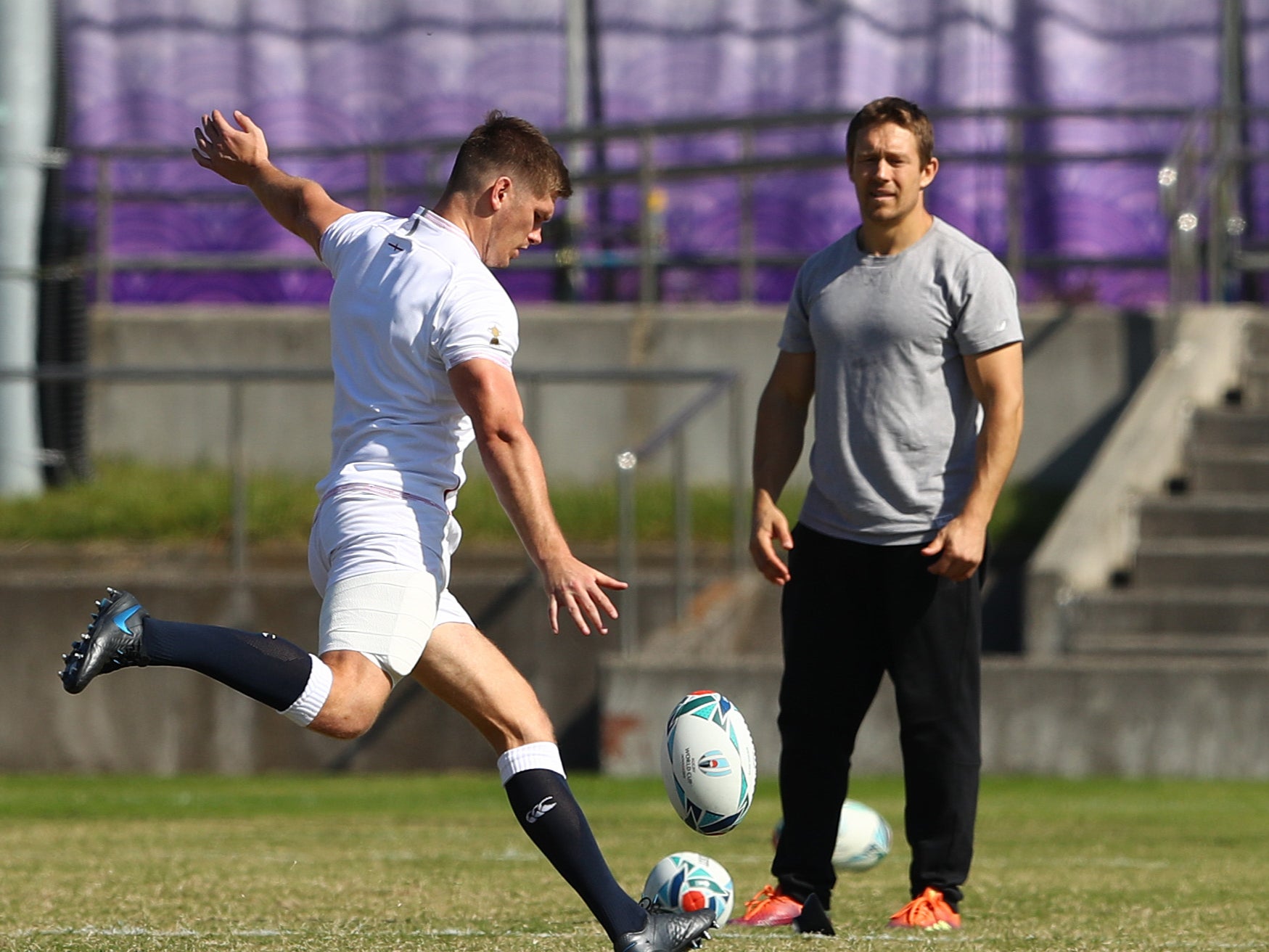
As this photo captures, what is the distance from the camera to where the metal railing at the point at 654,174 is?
50.4 feet

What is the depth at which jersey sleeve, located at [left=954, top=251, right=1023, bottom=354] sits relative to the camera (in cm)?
614

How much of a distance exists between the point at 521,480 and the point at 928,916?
1.86m

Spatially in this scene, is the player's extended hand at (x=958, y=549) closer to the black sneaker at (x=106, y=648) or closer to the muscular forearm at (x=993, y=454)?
the muscular forearm at (x=993, y=454)

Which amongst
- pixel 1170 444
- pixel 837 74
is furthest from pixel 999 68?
pixel 1170 444

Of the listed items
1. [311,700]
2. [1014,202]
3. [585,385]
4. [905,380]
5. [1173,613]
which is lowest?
[1173,613]

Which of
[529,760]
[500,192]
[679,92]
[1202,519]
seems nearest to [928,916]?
[529,760]

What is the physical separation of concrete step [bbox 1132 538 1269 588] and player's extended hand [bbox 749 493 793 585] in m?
6.65

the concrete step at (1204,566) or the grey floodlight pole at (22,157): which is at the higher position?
the grey floodlight pole at (22,157)

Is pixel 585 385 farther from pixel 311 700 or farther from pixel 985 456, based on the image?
pixel 311 700

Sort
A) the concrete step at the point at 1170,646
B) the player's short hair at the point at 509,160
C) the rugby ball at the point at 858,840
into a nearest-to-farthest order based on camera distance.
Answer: the player's short hair at the point at 509,160, the rugby ball at the point at 858,840, the concrete step at the point at 1170,646

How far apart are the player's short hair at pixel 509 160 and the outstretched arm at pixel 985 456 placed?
1.42 metres

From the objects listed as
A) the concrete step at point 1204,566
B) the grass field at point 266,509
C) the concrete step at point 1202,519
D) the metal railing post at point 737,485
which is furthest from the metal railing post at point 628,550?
the concrete step at point 1202,519

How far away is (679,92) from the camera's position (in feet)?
57.9

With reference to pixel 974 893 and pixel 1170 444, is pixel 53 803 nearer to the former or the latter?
pixel 974 893
